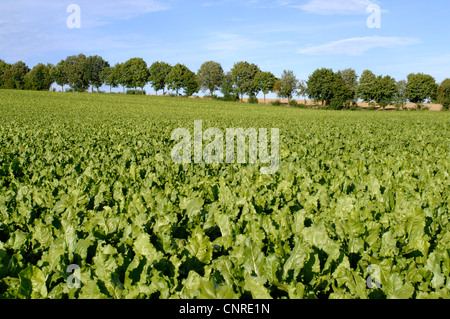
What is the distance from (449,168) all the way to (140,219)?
23.2 feet

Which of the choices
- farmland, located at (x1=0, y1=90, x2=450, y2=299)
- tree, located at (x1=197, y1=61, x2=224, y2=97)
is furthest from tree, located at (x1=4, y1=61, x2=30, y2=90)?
farmland, located at (x1=0, y1=90, x2=450, y2=299)

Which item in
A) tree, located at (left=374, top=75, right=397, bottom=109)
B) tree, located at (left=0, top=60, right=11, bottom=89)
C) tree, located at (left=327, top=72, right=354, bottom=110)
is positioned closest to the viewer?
tree, located at (left=327, top=72, right=354, bottom=110)

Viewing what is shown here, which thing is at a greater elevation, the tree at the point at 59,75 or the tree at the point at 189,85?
the tree at the point at 59,75

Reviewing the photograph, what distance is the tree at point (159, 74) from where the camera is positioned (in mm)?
117750

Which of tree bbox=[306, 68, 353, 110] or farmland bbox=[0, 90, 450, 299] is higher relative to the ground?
tree bbox=[306, 68, 353, 110]

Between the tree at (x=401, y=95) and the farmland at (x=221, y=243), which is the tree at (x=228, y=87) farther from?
the farmland at (x=221, y=243)

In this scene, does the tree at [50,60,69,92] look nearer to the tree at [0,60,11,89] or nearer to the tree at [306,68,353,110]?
the tree at [0,60,11,89]

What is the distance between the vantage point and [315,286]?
2609 mm

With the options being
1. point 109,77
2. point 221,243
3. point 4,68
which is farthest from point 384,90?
point 4,68

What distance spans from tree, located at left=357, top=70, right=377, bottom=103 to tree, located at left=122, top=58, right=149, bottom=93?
75.9 metres

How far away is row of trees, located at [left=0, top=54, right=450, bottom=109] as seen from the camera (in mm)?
104375

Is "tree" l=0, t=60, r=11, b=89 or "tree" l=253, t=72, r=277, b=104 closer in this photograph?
"tree" l=253, t=72, r=277, b=104

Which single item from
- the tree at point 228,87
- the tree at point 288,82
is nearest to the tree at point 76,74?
the tree at point 228,87
